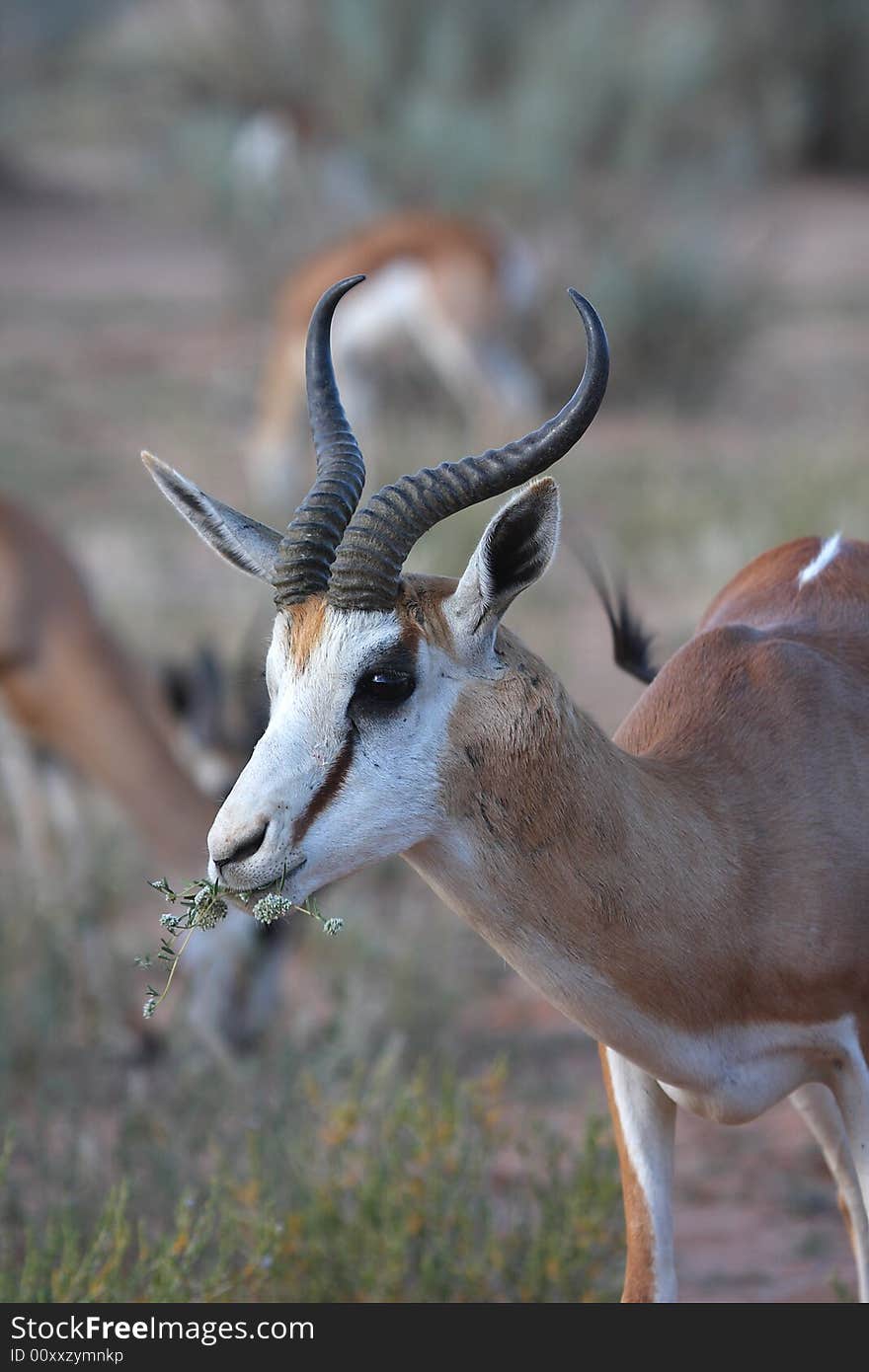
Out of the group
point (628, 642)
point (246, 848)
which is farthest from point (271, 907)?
point (628, 642)

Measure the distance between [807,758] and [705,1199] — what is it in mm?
2184

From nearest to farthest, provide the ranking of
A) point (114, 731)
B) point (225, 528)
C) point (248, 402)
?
point (225, 528) < point (114, 731) < point (248, 402)

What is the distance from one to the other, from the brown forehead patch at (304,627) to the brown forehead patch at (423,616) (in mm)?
121

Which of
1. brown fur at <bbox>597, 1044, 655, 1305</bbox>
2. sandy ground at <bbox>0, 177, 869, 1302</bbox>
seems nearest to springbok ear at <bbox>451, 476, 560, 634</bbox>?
brown fur at <bbox>597, 1044, 655, 1305</bbox>

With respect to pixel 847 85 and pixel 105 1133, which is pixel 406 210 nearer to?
pixel 847 85

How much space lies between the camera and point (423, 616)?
105 inches

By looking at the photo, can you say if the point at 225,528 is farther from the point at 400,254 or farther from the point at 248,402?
the point at 248,402

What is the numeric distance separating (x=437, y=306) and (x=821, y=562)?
10912 millimetres

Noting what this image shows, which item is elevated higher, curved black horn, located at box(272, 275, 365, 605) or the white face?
curved black horn, located at box(272, 275, 365, 605)

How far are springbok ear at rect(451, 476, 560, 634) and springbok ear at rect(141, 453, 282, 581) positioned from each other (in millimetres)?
368

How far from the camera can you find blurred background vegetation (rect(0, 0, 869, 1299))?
3973 mm

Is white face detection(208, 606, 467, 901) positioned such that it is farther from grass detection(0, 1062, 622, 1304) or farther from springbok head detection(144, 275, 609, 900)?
grass detection(0, 1062, 622, 1304)

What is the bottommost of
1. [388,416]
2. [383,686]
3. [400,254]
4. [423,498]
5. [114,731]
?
[383,686]

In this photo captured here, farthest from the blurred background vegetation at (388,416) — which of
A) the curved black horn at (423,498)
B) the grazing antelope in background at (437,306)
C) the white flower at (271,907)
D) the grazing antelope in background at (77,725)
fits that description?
the curved black horn at (423,498)
